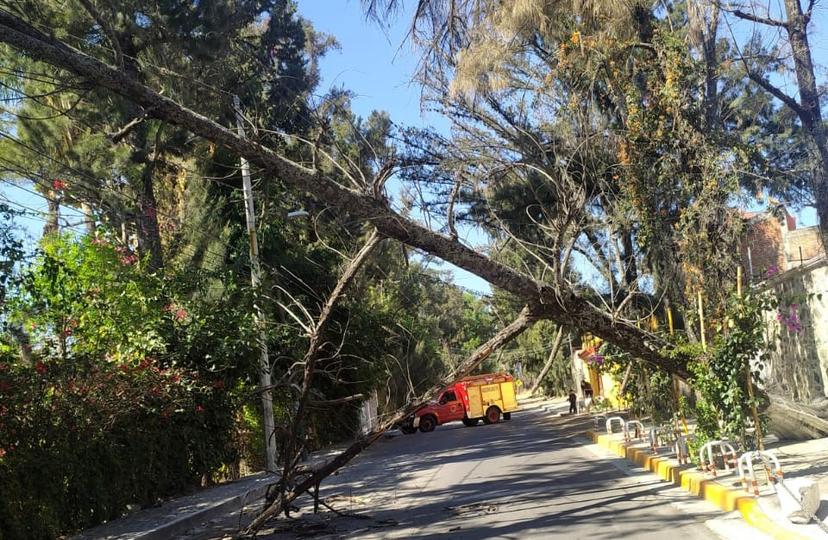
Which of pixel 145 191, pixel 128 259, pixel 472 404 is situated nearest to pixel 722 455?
pixel 128 259

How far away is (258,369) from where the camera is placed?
16594 mm

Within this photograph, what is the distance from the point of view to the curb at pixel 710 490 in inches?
265

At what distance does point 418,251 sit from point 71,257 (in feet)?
24.4

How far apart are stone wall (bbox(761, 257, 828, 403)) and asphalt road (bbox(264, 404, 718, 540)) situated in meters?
4.81

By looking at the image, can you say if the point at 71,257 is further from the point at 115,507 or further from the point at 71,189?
the point at 115,507

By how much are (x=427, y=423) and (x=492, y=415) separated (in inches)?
120

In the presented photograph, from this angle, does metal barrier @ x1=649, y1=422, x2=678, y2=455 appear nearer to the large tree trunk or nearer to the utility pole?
the utility pole

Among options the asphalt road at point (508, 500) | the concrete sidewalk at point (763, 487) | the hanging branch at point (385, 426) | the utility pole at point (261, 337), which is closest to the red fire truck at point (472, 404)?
the asphalt road at point (508, 500)

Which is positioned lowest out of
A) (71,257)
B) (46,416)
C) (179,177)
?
(46,416)

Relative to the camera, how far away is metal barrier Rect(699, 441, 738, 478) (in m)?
9.43

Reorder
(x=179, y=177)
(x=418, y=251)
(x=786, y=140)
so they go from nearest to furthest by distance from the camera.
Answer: (x=418, y=251)
(x=786, y=140)
(x=179, y=177)

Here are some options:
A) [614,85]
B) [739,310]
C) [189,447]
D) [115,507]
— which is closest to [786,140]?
[614,85]

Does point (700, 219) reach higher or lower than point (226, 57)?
lower

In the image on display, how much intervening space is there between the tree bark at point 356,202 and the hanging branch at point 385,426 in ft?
1.70
